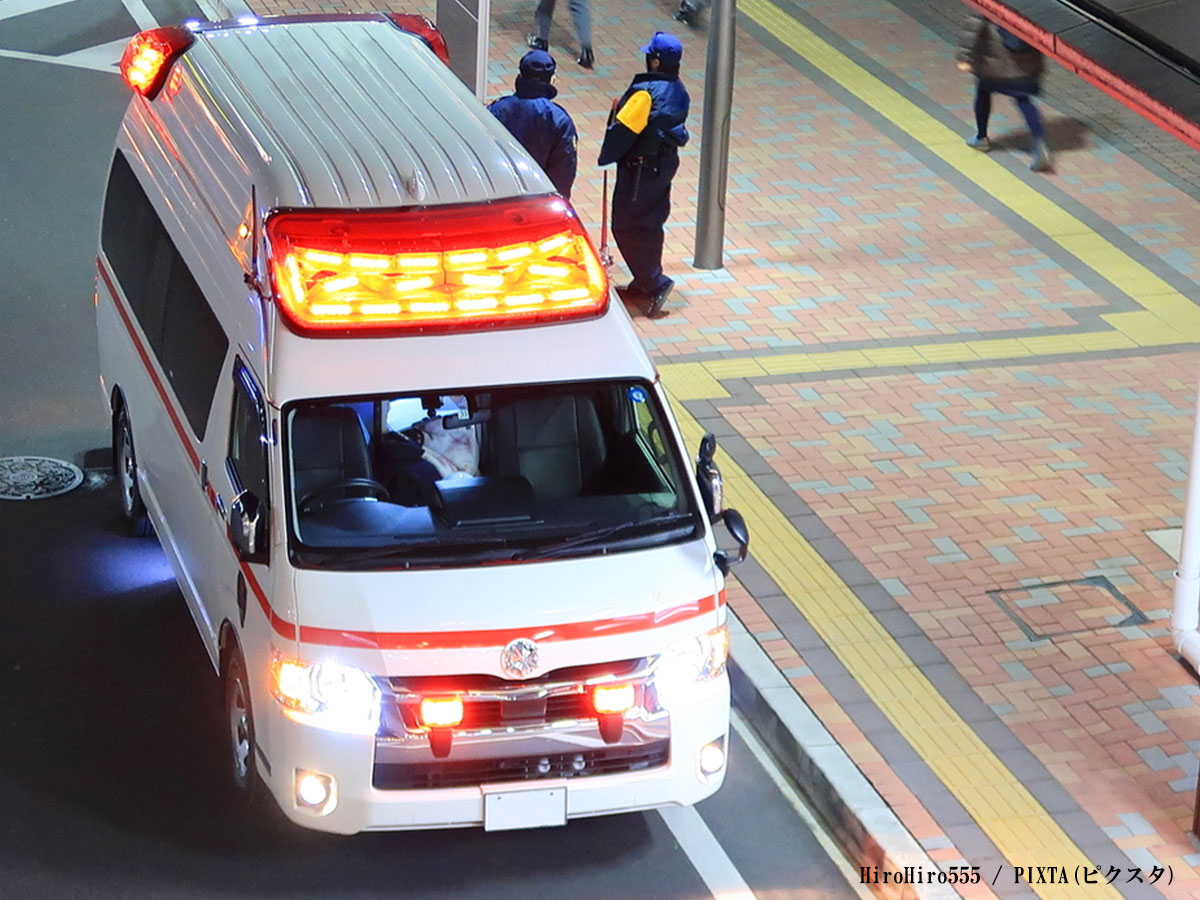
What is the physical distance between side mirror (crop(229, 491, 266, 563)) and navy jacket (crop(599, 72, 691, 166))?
6176 millimetres

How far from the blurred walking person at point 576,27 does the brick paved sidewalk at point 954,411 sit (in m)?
0.21

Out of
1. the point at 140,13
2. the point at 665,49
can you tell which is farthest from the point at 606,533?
the point at 140,13

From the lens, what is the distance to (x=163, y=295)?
9328 mm

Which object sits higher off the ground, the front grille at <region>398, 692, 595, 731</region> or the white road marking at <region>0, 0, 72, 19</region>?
the front grille at <region>398, 692, 595, 731</region>

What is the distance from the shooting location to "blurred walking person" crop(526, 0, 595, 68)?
18906 millimetres

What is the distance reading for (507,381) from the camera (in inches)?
301

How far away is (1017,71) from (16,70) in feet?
32.1

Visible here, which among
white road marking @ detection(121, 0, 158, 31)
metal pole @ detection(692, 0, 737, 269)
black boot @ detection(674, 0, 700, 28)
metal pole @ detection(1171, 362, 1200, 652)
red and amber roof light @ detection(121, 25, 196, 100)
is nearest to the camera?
metal pole @ detection(1171, 362, 1200, 652)

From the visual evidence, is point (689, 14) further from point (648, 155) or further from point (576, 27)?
point (648, 155)

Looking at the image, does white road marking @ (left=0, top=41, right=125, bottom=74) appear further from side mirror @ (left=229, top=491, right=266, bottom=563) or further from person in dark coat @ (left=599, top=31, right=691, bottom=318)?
side mirror @ (left=229, top=491, right=266, bottom=563)

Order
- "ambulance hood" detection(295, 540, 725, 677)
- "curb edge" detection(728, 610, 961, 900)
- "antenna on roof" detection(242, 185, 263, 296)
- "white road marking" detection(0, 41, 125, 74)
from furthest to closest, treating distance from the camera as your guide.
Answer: "white road marking" detection(0, 41, 125, 74) < "antenna on roof" detection(242, 185, 263, 296) < "curb edge" detection(728, 610, 961, 900) < "ambulance hood" detection(295, 540, 725, 677)

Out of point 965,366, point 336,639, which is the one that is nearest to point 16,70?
point 965,366

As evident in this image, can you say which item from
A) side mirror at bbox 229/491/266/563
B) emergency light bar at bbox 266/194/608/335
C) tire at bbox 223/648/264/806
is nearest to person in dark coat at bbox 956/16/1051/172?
emergency light bar at bbox 266/194/608/335

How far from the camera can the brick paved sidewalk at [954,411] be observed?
28.1 ft
